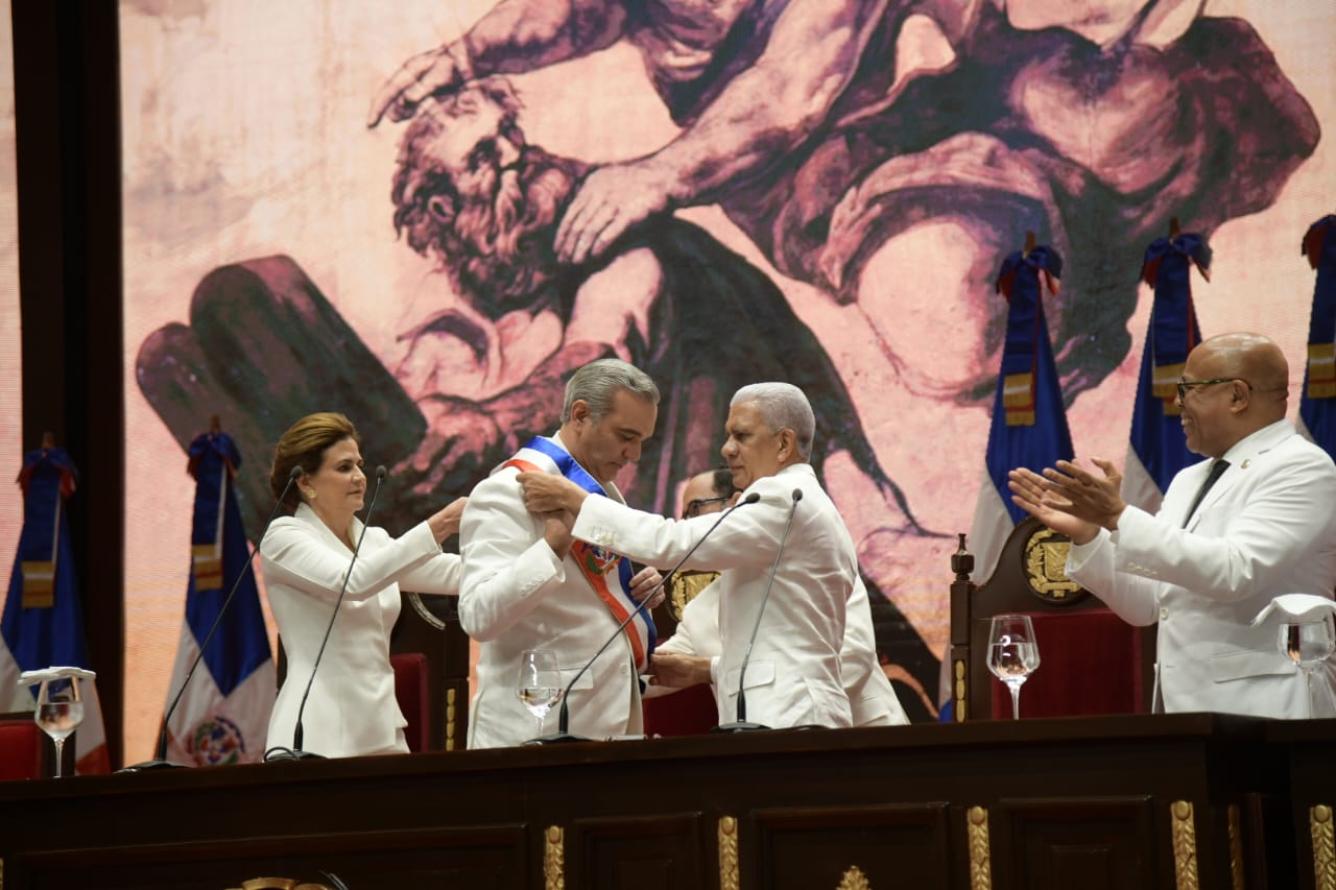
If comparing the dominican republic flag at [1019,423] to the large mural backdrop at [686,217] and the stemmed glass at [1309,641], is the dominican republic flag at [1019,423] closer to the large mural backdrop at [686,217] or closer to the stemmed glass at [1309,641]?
the large mural backdrop at [686,217]

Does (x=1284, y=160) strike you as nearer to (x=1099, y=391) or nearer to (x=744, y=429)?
(x=1099, y=391)

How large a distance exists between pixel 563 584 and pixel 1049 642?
1.59m

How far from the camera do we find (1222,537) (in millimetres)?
4496

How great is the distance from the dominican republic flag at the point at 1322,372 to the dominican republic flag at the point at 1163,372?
1.27 feet

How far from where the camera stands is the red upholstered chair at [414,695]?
5.75m

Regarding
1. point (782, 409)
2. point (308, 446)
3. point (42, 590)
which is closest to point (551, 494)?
point (782, 409)

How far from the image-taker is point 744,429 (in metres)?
4.57

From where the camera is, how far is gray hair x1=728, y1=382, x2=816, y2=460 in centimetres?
455

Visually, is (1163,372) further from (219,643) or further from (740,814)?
(219,643)

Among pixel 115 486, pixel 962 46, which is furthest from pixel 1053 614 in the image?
pixel 115 486

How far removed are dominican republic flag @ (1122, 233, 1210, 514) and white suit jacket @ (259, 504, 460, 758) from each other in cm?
242

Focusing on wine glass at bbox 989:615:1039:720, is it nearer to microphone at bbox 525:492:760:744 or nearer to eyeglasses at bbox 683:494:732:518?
microphone at bbox 525:492:760:744

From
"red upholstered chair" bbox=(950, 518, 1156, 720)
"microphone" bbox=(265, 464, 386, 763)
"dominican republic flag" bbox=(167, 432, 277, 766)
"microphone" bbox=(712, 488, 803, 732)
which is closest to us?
"microphone" bbox=(712, 488, 803, 732)

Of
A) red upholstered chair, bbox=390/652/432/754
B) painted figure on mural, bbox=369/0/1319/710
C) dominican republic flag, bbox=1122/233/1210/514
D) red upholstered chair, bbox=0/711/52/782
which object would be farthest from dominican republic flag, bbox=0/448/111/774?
dominican republic flag, bbox=1122/233/1210/514
